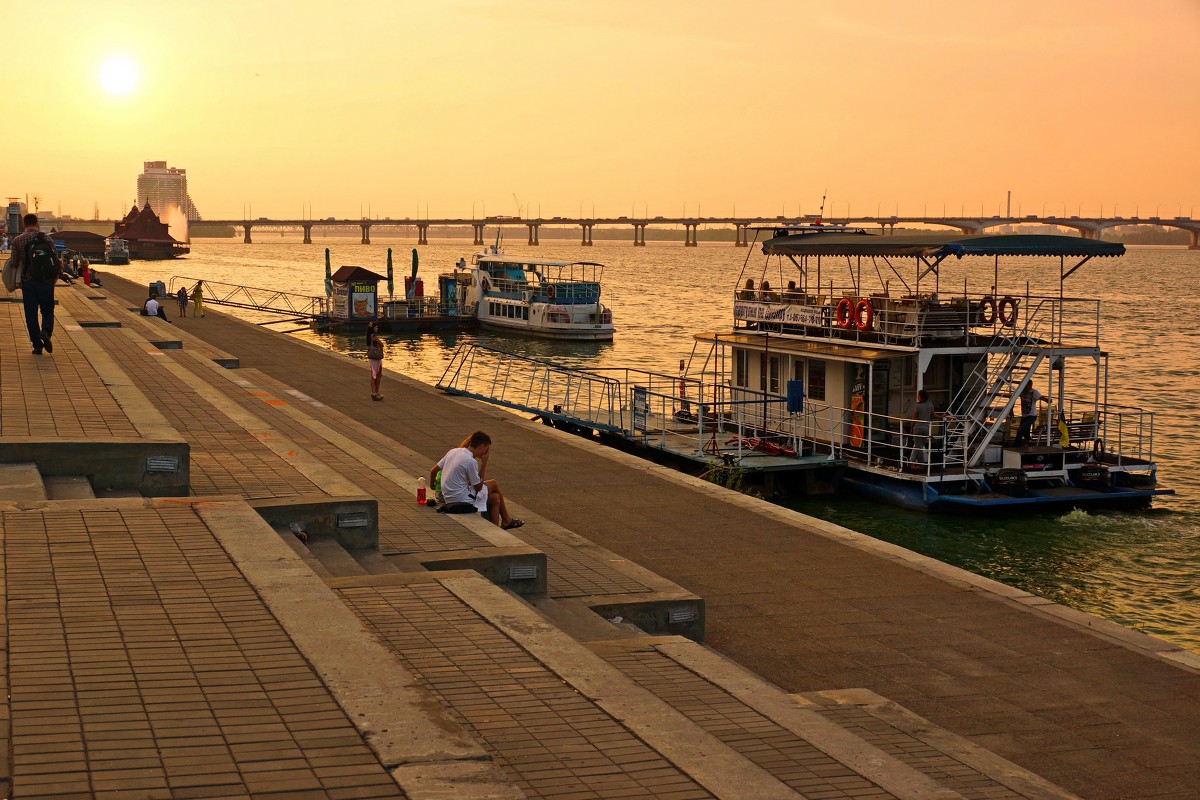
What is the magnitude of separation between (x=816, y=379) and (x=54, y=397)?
49.1ft

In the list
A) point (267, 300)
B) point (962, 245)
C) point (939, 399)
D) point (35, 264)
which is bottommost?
point (939, 399)

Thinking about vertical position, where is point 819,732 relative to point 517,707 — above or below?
below

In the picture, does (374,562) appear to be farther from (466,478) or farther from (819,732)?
(819,732)

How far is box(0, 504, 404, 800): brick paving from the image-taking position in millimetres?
Answer: 5422

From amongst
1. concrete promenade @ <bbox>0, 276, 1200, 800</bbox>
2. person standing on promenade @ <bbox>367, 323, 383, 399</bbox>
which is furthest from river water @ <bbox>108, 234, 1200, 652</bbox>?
person standing on promenade @ <bbox>367, 323, 383, 399</bbox>

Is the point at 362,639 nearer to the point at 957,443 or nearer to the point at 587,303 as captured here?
the point at 957,443

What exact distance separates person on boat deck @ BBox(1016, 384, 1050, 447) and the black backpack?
16448mm

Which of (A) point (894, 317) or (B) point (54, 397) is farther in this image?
(A) point (894, 317)

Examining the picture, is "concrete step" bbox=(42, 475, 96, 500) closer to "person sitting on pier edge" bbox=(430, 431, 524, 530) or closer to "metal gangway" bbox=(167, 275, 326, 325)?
"person sitting on pier edge" bbox=(430, 431, 524, 530)

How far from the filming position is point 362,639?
286 inches

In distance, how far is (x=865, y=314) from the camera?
2456 cm

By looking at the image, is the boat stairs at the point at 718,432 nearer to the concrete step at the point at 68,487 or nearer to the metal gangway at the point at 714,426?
the metal gangway at the point at 714,426

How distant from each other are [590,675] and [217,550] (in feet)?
10.2

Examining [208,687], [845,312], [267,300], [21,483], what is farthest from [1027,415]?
[267,300]
